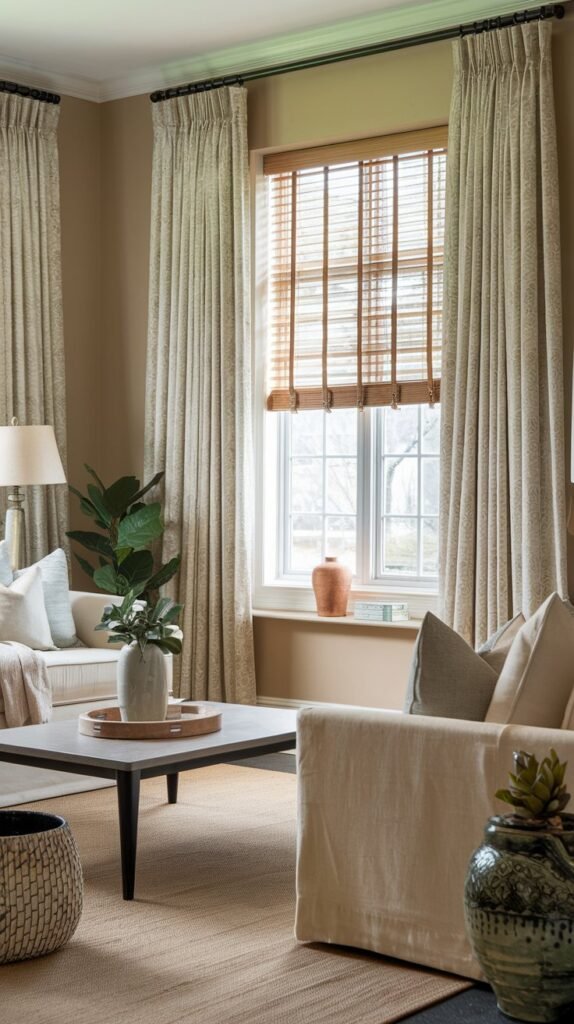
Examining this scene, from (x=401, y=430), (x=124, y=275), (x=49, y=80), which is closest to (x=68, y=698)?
(x=401, y=430)

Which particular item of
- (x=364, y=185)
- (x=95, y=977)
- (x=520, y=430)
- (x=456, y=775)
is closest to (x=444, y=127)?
(x=364, y=185)

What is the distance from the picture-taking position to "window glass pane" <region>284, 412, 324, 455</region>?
6.43 meters

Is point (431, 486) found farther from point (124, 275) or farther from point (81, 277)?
point (81, 277)

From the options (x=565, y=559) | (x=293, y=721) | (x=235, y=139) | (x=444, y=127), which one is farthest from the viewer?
(x=235, y=139)

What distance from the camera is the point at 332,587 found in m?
6.10

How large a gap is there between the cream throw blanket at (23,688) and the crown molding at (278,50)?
313cm

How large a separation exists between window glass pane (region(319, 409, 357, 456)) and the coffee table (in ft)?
7.58

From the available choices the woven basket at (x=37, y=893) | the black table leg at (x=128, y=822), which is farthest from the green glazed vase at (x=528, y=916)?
the black table leg at (x=128, y=822)

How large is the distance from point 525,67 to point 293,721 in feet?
9.50

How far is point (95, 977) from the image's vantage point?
9.84 ft

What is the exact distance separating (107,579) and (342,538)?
1.15 metres

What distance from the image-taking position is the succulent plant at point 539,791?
101 inches

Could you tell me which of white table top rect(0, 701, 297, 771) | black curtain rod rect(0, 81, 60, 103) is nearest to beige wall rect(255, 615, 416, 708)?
white table top rect(0, 701, 297, 771)

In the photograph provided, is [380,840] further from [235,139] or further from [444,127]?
[235,139]
